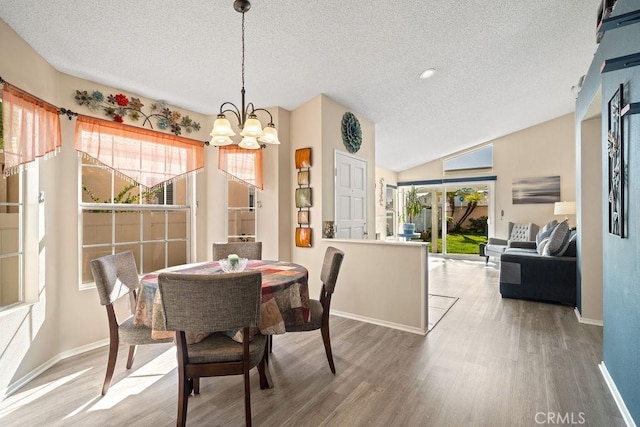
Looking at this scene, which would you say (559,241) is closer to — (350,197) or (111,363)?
(350,197)

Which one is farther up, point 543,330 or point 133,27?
point 133,27

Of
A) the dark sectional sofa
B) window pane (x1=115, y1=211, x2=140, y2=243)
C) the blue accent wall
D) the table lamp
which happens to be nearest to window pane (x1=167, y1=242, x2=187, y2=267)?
window pane (x1=115, y1=211, x2=140, y2=243)

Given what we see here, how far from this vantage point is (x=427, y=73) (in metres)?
3.54

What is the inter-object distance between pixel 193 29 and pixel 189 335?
2.11 metres

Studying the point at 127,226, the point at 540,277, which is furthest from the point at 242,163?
the point at 540,277

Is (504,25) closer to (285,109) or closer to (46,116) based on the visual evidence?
(285,109)

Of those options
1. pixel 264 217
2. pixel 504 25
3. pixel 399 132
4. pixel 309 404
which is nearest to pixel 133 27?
pixel 264 217

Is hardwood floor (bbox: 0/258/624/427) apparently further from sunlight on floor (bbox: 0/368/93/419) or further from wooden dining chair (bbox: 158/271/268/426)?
wooden dining chair (bbox: 158/271/268/426)

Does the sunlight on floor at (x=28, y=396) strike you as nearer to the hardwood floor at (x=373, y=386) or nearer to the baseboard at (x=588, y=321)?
the hardwood floor at (x=373, y=386)

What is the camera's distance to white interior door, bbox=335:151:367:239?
4066 mm

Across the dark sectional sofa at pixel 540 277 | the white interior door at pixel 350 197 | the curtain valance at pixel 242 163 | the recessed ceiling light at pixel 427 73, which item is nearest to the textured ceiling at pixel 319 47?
the recessed ceiling light at pixel 427 73

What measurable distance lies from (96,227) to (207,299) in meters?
2.08

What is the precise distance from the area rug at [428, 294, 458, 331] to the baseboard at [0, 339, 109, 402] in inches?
124

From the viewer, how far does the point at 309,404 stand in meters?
1.95
